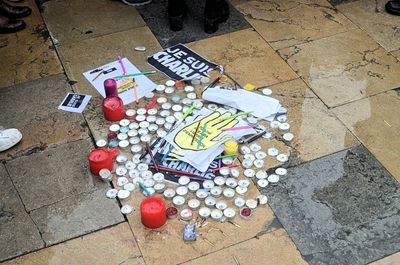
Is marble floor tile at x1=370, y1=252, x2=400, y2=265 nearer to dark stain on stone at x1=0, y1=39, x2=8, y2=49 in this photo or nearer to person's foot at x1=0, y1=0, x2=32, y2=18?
dark stain on stone at x1=0, y1=39, x2=8, y2=49

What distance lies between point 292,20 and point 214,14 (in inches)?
27.1

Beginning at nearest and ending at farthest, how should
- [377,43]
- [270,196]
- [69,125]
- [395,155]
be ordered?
1. [270,196]
2. [395,155]
3. [69,125]
4. [377,43]

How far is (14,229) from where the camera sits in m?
2.44

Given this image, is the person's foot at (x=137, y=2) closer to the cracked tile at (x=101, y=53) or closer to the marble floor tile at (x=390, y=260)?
the cracked tile at (x=101, y=53)

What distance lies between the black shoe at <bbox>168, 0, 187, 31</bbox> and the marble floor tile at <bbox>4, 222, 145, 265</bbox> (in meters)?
1.87

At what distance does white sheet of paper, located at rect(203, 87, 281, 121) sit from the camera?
303 cm

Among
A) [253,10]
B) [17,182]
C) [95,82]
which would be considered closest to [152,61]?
[95,82]

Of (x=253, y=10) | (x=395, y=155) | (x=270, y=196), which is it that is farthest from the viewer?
(x=253, y=10)

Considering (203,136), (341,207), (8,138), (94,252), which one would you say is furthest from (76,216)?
(341,207)

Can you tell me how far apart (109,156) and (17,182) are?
1.77ft

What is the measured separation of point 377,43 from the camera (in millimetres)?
3643

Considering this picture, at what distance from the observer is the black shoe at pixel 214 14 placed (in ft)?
11.6

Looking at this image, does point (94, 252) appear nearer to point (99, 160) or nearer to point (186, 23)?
point (99, 160)

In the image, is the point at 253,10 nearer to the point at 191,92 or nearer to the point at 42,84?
the point at 191,92
